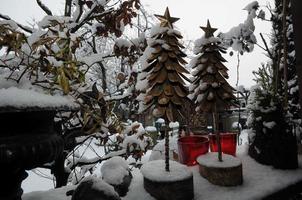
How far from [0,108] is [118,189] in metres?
1.51

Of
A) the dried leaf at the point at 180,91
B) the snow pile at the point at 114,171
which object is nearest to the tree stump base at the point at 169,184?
the snow pile at the point at 114,171

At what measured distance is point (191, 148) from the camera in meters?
3.26

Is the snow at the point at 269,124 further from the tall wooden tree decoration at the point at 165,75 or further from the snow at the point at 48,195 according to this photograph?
the snow at the point at 48,195

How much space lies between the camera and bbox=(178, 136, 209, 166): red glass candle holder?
323 centimetres

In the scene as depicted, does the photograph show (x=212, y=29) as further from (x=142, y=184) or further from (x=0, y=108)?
(x=0, y=108)

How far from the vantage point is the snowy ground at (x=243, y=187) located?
2531mm

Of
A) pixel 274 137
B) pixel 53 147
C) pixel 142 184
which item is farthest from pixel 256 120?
pixel 53 147

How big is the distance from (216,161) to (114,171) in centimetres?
114

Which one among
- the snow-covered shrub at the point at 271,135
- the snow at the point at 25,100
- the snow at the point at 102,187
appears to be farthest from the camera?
the snow-covered shrub at the point at 271,135

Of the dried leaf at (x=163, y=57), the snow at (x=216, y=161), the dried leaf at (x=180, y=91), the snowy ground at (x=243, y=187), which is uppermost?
the dried leaf at (x=163, y=57)

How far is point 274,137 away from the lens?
3230mm

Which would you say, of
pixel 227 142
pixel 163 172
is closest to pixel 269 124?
pixel 227 142

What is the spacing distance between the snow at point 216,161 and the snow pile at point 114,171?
88 cm

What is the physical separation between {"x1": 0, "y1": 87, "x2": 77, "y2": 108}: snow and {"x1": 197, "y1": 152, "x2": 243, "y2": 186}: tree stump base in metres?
1.79
